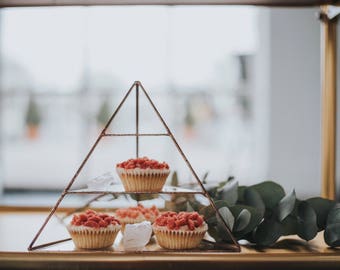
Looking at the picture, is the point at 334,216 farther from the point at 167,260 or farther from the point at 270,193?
the point at 167,260

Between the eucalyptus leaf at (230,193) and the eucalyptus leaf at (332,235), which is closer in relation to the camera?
the eucalyptus leaf at (332,235)

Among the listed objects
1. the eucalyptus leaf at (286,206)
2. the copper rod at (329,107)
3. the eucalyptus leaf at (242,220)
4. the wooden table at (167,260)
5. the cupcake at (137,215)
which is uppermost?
→ the copper rod at (329,107)

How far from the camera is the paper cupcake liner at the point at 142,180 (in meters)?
1.10

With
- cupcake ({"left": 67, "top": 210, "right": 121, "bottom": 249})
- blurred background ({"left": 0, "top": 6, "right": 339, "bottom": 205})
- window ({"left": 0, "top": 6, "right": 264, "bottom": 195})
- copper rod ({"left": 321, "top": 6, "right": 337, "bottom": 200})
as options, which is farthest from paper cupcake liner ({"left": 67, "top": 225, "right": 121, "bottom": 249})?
window ({"left": 0, "top": 6, "right": 264, "bottom": 195})

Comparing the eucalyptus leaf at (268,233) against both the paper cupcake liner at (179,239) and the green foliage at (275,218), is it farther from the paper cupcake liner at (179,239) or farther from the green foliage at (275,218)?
the paper cupcake liner at (179,239)

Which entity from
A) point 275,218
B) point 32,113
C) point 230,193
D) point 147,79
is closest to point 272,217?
point 275,218

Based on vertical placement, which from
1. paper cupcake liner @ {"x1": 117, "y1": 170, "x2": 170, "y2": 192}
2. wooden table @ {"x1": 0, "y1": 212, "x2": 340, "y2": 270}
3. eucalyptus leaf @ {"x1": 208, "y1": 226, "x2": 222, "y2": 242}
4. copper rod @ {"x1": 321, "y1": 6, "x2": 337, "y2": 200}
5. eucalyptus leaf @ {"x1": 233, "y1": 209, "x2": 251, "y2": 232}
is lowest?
wooden table @ {"x1": 0, "y1": 212, "x2": 340, "y2": 270}

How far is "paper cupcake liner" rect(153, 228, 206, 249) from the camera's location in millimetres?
1023

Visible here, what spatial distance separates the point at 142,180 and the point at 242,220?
0.22m

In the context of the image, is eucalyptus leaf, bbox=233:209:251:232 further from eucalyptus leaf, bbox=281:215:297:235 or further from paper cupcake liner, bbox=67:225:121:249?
paper cupcake liner, bbox=67:225:121:249

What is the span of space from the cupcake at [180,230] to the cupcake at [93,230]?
3.5 inches

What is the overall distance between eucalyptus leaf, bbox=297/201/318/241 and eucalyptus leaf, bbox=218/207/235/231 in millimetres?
141

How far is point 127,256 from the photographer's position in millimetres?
935

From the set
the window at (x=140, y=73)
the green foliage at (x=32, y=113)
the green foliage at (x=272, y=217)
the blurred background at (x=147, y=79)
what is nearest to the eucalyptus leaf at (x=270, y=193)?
the green foliage at (x=272, y=217)
